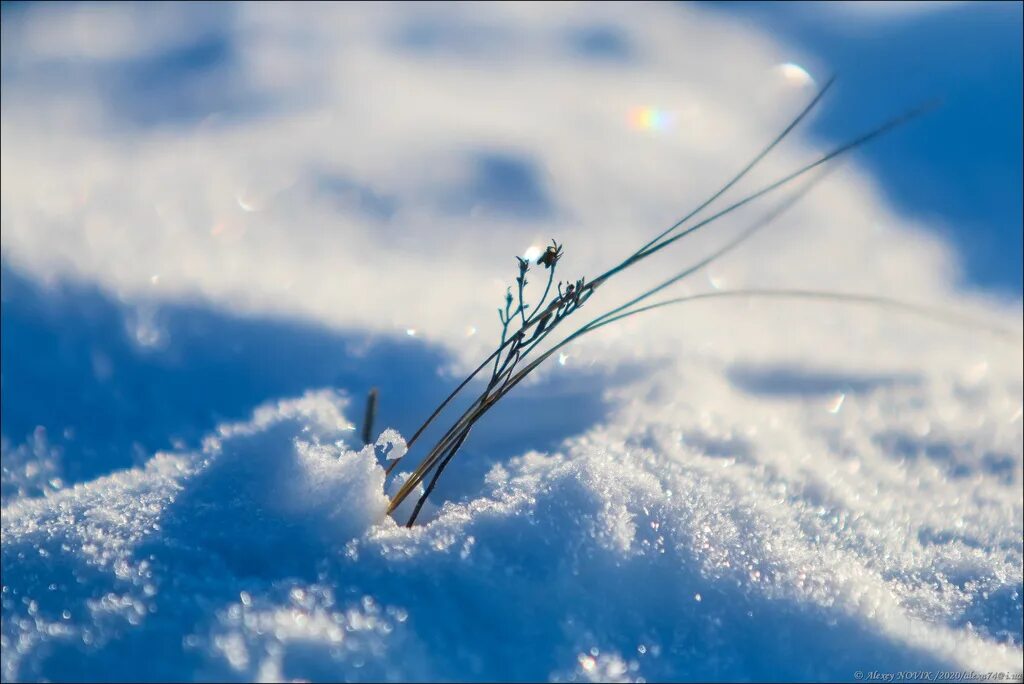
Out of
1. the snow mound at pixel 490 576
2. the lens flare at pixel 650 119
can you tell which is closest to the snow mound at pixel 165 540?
the snow mound at pixel 490 576

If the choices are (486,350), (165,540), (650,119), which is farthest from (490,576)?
(650,119)

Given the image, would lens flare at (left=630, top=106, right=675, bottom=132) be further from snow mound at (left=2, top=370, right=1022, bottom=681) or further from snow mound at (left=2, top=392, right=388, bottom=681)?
snow mound at (left=2, top=392, right=388, bottom=681)

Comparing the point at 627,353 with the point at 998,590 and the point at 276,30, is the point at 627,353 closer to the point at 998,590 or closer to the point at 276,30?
the point at 998,590

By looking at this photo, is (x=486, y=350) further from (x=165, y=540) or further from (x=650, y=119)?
(x=650, y=119)

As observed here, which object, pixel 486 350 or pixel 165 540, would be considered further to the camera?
pixel 486 350

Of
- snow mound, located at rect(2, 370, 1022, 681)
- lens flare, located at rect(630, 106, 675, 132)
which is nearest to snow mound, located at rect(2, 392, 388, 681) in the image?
snow mound, located at rect(2, 370, 1022, 681)

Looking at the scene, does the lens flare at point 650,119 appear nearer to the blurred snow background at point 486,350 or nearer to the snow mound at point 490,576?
the blurred snow background at point 486,350

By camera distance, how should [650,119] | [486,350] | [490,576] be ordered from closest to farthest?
1. [490,576]
2. [486,350]
3. [650,119]

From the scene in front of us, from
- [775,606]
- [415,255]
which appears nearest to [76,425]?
[415,255]
